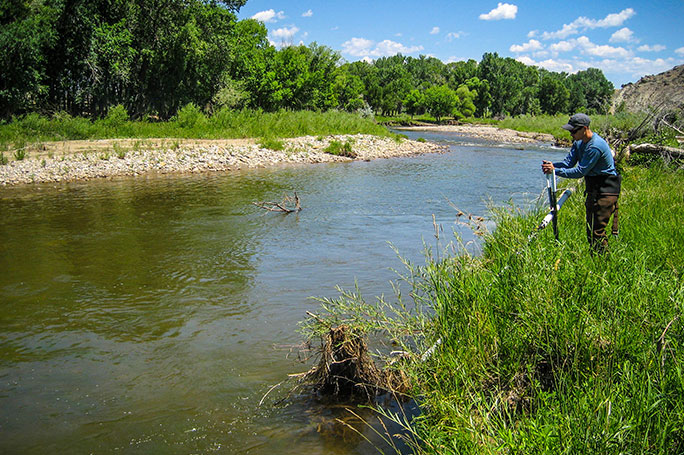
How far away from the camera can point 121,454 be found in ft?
14.6

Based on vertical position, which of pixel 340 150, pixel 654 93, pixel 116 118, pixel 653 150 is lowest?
pixel 340 150

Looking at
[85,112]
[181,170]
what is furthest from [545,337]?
[85,112]

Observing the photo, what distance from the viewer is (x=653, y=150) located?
39.0 feet

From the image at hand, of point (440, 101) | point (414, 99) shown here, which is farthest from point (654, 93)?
point (440, 101)

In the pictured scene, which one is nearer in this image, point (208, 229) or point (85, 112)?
point (208, 229)

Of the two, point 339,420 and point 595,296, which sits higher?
point 595,296

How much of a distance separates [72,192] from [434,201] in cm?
1311

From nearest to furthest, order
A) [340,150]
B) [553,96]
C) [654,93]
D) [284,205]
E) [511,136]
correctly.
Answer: [654,93] < [284,205] < [340,150] < [511,136] < [553,96]

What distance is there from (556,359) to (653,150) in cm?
1008

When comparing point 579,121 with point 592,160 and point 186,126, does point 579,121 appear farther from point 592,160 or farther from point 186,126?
point 186,126

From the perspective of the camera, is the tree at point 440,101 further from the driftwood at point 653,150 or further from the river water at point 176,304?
the driftwood at point 653,150

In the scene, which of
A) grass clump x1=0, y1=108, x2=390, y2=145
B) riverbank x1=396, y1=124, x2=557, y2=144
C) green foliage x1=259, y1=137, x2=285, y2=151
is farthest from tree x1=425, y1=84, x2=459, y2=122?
green foliage x1=259, y1=137, x2=285, y2=151

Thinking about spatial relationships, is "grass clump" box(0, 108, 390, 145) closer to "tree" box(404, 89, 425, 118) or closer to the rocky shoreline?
the rocky shoreline

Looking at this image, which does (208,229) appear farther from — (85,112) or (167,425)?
(85,112)
